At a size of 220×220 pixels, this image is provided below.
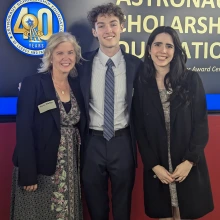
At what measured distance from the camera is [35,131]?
193cm

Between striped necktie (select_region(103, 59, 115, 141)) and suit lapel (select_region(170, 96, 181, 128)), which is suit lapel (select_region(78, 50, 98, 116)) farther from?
suit lapel (select_region(170, 96, 181, 128))

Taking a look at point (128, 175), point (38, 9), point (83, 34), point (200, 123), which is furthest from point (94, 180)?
point (38, 9)

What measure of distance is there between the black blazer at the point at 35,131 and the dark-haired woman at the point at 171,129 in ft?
1.75

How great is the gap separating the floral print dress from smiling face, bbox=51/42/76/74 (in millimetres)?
188

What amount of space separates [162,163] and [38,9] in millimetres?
1424

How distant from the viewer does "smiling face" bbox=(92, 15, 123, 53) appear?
2.04m

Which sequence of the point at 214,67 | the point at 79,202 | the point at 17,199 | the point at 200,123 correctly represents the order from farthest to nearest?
the point at 214,67 < the point at 79,202 < the point at 17,199 < the point at 200,123

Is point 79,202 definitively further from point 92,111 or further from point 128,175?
point 92,111

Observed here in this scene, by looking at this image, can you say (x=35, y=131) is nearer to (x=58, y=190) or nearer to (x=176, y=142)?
(x=58, y=190)

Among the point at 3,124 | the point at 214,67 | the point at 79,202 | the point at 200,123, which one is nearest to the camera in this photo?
the point at 200,123

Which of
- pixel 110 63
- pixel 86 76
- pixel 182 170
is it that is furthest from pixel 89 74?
pixel 182 170

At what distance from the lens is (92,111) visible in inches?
82.4

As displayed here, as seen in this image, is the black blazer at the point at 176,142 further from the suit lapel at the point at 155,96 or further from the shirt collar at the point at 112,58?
the shirt collar at the point at 112,58

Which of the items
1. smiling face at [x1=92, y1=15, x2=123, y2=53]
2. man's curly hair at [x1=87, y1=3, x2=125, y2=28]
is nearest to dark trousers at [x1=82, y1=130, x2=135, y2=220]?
smiling face at [x1=92, y1=15, x2=123, y2=53]
